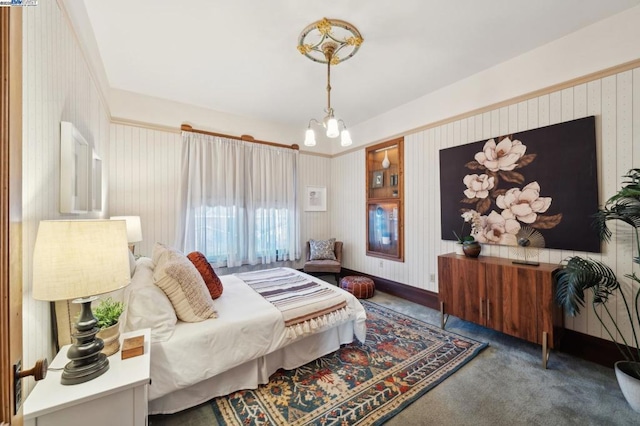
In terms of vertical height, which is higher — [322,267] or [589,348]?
[322,267]

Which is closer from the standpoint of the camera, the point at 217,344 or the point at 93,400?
the point at 93,400

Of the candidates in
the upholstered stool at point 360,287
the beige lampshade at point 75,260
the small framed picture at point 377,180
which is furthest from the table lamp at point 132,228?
the small framed picture at point 377,180

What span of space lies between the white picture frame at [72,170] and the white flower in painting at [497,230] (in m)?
3.68

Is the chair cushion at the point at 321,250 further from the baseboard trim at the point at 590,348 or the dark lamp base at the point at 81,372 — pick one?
the dark lamp base at the point at 81,372

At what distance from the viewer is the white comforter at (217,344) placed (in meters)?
1.55

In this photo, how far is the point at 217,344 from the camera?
1.72m

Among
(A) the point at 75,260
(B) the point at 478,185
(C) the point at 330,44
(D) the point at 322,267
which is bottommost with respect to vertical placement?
(D) the point at 322,267

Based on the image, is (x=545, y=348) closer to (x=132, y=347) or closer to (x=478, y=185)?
(x=478, y=185)

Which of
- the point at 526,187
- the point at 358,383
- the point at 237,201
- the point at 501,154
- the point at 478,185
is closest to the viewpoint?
the point at 358,383

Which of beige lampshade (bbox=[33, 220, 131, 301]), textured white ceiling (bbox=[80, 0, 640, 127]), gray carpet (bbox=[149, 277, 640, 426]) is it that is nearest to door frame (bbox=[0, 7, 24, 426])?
beige lampshade (bbox=[33, 220, 131, 301])

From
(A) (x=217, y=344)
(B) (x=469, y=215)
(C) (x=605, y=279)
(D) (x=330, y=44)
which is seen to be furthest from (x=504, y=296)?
(D) (x=330, y=44)

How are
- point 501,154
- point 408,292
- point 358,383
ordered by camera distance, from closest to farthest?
1. point 358,383
2. point 501,154
3. point 408,292

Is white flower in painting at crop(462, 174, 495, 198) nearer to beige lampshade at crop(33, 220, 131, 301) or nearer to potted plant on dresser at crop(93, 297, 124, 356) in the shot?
beige lampshade at crop(33, 220, 131, 301)

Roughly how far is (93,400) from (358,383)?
64.8 inches
